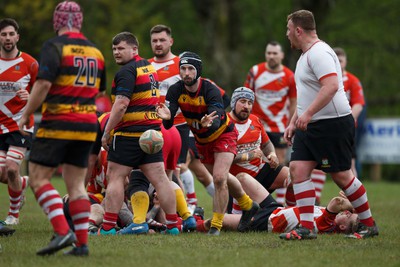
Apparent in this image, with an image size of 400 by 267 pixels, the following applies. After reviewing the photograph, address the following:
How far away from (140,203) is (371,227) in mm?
2530

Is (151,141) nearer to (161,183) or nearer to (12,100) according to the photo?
(161,183)

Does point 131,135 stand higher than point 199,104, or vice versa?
point 199,104

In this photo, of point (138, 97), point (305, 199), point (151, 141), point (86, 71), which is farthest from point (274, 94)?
point (86, 71)

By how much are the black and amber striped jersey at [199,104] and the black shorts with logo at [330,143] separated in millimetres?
1169

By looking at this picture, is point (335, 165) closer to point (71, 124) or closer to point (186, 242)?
point (186, 242)

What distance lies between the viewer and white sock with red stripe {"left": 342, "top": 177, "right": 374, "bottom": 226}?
8484 mm

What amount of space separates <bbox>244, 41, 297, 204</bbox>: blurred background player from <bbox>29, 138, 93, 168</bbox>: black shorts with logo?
655 cm

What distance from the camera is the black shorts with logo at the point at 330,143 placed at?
27.2 ft

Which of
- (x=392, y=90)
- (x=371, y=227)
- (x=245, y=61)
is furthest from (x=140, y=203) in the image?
(x=245, y=61)

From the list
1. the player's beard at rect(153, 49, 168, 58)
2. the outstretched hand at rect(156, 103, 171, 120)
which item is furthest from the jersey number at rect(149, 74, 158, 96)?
the player's beard at rect(153, 49, 168, 58)

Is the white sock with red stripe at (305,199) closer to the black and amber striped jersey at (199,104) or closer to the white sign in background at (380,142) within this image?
the black and amber striped jersey at (199,104)

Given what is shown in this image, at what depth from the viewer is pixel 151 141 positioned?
335 inches

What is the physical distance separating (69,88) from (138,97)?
1.76 meters

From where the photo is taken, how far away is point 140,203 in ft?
29.9
